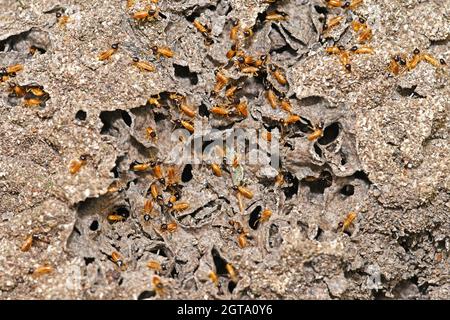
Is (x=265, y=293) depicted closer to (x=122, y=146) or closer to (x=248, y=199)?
(x=248, y=199)

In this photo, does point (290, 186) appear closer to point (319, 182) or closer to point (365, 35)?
point (319, 182)

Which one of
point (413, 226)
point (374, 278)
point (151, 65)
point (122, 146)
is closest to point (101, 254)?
point (122, 146)

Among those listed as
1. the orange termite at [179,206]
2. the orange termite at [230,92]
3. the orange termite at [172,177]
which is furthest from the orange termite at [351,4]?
the orange termite at [179,206]

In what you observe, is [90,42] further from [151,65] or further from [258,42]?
[258,42]

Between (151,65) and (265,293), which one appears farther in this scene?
(151,65)

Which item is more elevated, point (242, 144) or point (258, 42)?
point (258, 42)

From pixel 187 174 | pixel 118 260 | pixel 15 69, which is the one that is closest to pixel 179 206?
pixel 187 174

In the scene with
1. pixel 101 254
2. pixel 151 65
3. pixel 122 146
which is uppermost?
pixel 151 65
